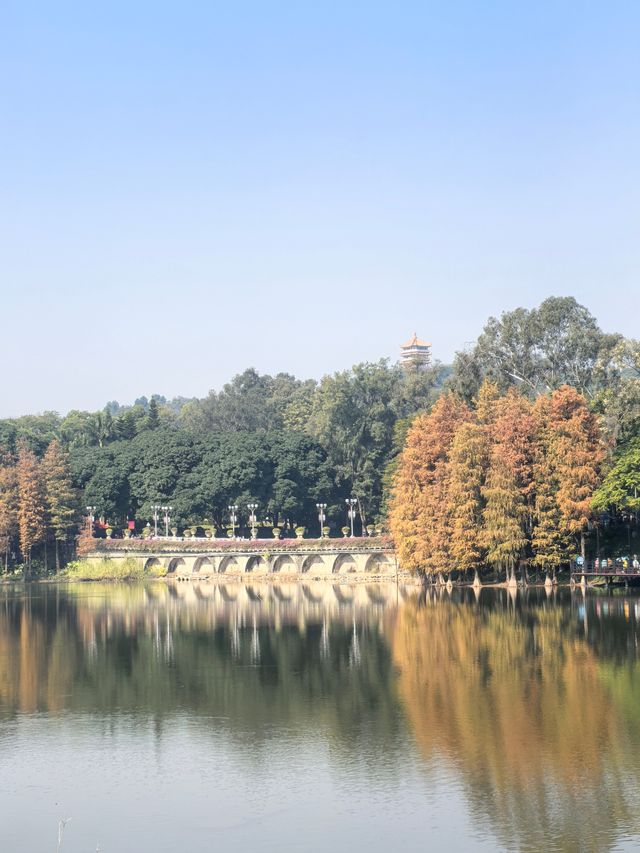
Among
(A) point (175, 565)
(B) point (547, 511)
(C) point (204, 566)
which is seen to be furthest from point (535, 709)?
(A) point (175, 565)

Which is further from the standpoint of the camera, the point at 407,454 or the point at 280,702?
the point at 407,454

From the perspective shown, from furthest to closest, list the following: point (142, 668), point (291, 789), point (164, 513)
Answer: point (164, 513) → point (142, 668) → point (291, 789)

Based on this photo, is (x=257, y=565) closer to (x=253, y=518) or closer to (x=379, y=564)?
(x=253, y=518)

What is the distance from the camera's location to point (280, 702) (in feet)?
166

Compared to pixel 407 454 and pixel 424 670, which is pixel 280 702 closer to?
pixel 424 670

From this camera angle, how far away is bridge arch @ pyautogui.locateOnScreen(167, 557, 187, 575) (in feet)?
421

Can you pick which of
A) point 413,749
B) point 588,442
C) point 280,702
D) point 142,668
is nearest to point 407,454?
point 588,442

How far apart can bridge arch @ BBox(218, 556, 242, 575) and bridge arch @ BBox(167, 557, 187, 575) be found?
4.56m

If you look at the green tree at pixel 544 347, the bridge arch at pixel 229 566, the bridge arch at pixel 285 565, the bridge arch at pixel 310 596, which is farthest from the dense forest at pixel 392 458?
the bridge arch at pixel 229 566

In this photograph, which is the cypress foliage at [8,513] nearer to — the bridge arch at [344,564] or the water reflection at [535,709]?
the bridge arch at [344,564]

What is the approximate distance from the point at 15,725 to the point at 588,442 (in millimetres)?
52946

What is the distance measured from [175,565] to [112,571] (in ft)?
21.1

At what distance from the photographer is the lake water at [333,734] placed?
3297cm

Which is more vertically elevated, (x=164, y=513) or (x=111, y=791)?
(x=164, y=513)
